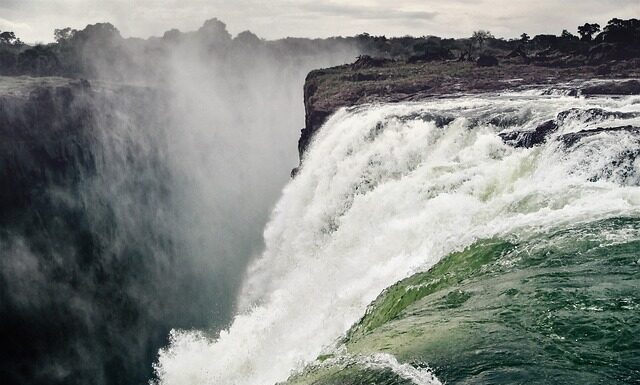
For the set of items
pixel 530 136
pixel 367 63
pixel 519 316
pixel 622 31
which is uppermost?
pixel 622 31

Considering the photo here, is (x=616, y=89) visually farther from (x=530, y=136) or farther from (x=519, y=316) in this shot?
(x=519, y=316)

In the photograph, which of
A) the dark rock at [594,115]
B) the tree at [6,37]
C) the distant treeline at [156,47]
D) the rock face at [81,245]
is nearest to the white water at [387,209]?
the dark rock at [594,115]

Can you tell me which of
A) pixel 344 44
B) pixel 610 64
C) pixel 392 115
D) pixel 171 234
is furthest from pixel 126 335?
pixel 344 44

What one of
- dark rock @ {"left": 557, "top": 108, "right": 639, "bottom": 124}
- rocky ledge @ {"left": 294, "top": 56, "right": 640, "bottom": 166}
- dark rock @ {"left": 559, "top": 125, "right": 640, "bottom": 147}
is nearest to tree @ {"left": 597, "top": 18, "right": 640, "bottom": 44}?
rocky ledge @ {"left": 294, "top": 56, "right": 640, "bottom": 166}

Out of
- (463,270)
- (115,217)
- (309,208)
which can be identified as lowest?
(115,217)

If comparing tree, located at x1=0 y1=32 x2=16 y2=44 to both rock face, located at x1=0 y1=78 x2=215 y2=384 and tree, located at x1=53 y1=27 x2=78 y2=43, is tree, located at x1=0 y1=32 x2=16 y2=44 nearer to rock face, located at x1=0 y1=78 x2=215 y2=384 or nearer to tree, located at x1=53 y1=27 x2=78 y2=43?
tree, located at x1=53 y1=27 x2=78 y2=43

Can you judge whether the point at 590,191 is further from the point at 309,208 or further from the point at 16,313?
the point at 16,313

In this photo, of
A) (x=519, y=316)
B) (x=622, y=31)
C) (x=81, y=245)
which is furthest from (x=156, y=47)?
(x=519, y=316)
